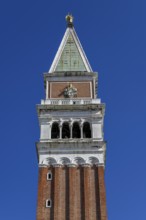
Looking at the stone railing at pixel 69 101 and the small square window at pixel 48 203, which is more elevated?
the stone railing at pixel 69 101

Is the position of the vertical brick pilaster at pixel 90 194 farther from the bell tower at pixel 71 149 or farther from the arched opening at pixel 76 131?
the arched opening at pixel 76 131

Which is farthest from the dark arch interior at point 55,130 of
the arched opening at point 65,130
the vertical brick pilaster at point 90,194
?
the vertical brick pilaster at point 90,194

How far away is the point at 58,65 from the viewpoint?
62.7m

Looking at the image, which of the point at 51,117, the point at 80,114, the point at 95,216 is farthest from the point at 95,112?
the point at 95,216

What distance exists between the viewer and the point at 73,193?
47.6 metres

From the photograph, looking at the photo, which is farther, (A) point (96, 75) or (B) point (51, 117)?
(A) point (96, 75)

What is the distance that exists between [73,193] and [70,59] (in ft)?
73.0

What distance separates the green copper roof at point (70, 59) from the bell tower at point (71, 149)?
169 cm

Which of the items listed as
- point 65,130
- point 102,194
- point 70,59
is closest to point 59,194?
point 102,194

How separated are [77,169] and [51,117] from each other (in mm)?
7439

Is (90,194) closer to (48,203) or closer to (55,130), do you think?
(48,203)

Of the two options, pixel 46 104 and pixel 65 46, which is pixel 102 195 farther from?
pixel 65 46

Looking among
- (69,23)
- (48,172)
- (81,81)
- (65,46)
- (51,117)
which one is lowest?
(48,172)

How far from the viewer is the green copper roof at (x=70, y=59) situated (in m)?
62.1
